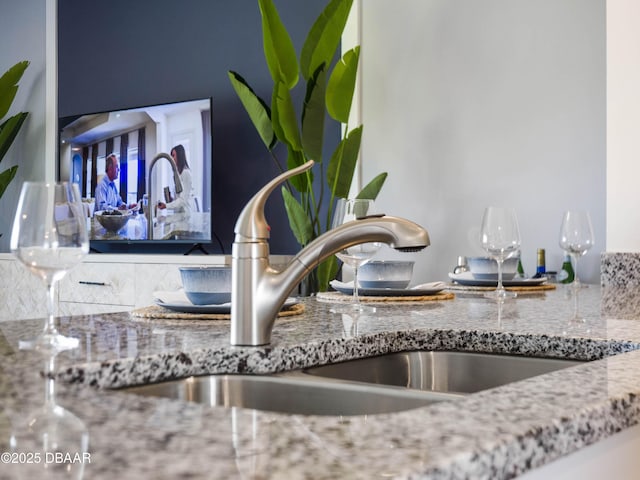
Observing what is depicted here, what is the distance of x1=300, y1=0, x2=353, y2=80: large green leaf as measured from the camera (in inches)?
137

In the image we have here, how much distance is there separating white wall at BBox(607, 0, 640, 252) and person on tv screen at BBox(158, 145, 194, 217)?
9.26 ft

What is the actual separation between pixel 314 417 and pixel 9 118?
544 cm

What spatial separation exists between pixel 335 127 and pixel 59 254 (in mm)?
3171

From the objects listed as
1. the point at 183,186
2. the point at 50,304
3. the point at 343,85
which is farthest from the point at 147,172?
the point at 50,304

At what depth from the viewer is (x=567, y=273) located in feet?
10.4

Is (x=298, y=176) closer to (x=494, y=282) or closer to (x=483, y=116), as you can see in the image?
(x=483, y=116)

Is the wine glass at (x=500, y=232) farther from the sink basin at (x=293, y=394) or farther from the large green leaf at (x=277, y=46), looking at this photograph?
the large green leaf at (x=277, y=46)

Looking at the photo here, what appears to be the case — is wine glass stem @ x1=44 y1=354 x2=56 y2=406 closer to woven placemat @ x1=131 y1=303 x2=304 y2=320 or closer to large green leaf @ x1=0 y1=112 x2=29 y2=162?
woven placemat @ x1=131 y1=303 x2=304 y2=320

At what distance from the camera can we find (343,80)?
11.4 feet

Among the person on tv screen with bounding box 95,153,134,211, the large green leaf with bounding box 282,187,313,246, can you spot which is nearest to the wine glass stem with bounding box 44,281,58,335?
the large green leaf with bounding box 282,187,313,246

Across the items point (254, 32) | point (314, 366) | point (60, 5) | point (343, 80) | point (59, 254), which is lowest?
point (314, 366)

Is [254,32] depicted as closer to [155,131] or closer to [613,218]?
[155,131]

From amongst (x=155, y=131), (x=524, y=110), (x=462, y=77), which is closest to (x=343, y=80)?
(x=462, y=77)

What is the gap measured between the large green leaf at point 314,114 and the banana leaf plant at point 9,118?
8.68ft
